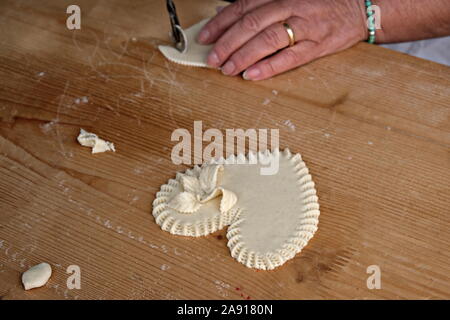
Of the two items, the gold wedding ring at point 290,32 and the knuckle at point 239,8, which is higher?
the knuckle at point 239,8

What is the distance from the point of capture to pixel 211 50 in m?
1.42

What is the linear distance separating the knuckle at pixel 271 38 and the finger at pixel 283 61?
3cm

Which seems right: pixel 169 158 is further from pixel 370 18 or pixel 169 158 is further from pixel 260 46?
pixel 370 18

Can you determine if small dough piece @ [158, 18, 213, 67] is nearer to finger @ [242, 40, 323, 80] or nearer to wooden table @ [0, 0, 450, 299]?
wooden table @ [0, 0, 450, 299]

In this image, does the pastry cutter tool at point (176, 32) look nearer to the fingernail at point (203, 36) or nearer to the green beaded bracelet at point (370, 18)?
the fingernail at point (203, 36)

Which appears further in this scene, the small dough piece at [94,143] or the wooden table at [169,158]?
the small dough piece at [94,143]

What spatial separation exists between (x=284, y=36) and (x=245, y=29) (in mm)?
112

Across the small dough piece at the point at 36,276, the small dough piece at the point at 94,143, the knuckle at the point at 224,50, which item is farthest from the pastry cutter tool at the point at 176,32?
the small dough piece at the point at 36,276

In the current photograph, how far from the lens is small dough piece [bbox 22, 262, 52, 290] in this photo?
1.00 meters

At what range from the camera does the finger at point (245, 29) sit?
4.49 feet

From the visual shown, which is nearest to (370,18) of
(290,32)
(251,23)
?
(290,32)
